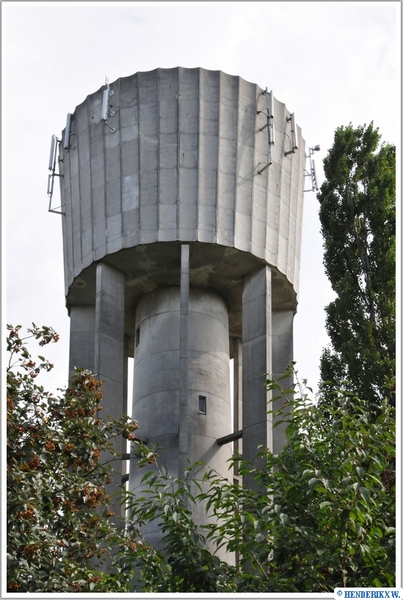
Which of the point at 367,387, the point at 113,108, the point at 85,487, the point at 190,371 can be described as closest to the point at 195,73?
the point at 113,108

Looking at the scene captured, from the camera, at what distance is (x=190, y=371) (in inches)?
993

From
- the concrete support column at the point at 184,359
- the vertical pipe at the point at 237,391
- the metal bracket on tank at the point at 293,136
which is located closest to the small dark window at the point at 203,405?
the concrete support column at the point at 184,359

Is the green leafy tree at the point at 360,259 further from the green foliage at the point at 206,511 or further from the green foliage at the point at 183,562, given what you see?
the green foliage at the point at 183,562

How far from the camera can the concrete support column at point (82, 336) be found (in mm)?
26641

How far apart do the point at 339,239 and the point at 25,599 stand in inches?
584

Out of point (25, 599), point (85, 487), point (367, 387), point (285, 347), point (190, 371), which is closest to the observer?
point (25, 599)

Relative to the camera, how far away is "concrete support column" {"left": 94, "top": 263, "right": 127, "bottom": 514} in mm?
24045

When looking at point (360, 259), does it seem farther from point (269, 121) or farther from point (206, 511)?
point (206, 511)

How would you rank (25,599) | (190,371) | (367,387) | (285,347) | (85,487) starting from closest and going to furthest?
(25,599) < (85,487) < (367,387) < (190,371) < (285,347)

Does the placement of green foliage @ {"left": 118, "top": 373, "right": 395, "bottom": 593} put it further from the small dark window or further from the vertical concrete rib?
the small dark window

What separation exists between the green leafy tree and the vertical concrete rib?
328cm

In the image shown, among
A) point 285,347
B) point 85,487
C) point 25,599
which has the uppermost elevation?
point 285,347

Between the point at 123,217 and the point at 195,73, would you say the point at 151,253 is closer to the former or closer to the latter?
the point at 123,217

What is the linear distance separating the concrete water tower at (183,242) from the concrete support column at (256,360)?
0.12 ft
